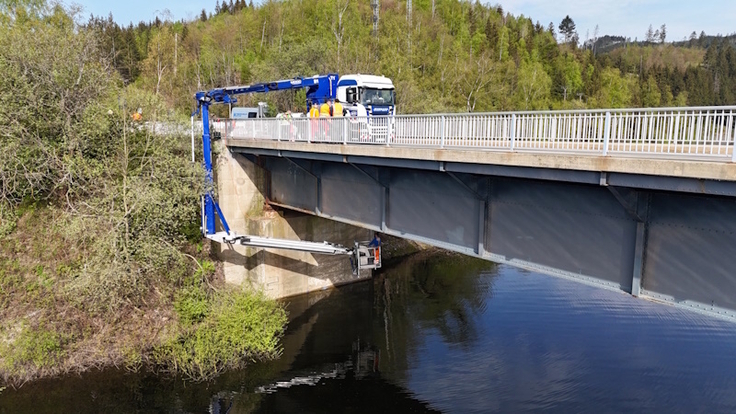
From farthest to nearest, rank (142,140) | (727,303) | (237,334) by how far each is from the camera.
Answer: (142,140), (237,334), (727,303)

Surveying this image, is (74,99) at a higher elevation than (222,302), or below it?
higher

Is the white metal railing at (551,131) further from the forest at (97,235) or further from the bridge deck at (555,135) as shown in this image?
the forest at (97,235)

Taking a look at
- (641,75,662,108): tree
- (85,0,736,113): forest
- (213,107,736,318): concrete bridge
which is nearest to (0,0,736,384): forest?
(213,107,736,318): concrete bridge

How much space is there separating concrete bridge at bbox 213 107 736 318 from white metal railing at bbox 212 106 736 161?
0.03 meters

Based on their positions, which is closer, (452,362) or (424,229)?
(424,229)

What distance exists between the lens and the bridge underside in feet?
27.0

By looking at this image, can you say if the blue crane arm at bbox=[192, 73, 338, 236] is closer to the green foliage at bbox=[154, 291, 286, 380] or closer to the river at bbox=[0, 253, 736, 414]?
the green foliage at bbox=[154, 291, 286, 380]

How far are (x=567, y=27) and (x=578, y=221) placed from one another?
13705cm

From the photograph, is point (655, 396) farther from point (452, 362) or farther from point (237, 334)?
point (237, 334)

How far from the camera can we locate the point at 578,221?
32.9 ft

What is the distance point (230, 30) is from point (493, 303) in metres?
64.6

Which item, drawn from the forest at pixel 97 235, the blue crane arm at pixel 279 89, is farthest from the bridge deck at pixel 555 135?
the forest at pixel 97 235

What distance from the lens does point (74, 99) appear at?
1805 cm

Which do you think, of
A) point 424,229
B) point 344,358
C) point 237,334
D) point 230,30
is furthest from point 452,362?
point 230,30
